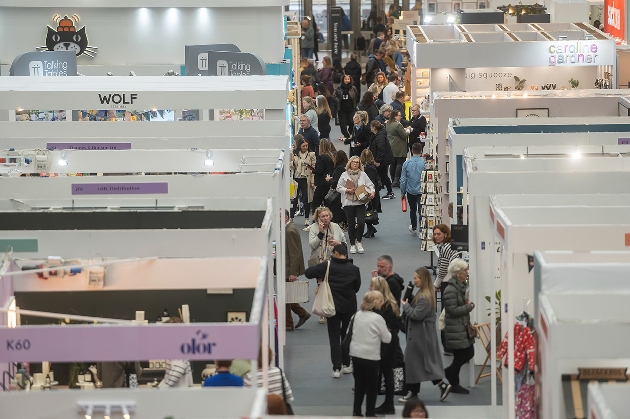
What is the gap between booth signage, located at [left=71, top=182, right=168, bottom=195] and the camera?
30.2ft

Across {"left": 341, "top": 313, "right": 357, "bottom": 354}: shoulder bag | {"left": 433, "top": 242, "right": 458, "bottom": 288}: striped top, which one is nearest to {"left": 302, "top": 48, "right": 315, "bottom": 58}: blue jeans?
{"left": 433, "top": 242, "right": 458, "bottom": 288}: striped top

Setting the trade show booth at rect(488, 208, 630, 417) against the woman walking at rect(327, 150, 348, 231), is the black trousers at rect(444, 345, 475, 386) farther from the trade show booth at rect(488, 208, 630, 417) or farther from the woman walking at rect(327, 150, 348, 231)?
the woman walking at rect(327, 150, 348, 231)

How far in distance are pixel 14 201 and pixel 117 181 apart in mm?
977

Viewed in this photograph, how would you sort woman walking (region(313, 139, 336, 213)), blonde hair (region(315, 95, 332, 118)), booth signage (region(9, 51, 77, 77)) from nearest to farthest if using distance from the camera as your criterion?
woman walking (region(313, 139, 336, 213))
booth signage (region(9, 51, 77, 77))
blonde hair (region(315, 95, 332, 118))

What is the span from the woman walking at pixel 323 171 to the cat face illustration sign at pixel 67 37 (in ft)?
20.2

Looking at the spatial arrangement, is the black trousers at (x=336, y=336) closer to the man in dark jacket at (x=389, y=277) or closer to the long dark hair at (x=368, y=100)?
the man in dark jacket at (x=389, y=277)

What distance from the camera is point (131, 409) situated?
5473 mm

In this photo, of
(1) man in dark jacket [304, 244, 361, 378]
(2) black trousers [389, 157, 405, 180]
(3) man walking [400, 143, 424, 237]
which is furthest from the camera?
(2) black trousers [389, 157, 405, 180]

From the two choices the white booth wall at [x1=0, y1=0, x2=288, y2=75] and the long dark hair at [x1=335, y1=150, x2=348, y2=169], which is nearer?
the long dark hair at [x1=335, y1=150, x2=348, y2=169]

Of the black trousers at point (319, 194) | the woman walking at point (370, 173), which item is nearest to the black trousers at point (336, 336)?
the woman walking at point (370, 173)

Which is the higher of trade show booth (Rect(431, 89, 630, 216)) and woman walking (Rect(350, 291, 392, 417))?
trade show booth (Rect(431, 89, 630, 216))

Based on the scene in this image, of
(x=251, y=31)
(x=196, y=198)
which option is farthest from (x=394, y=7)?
(x=196, y=198)

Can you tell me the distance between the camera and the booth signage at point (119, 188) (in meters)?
9.20

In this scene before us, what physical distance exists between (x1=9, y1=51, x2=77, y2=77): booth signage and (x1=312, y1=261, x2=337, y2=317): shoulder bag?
7.89 metres
